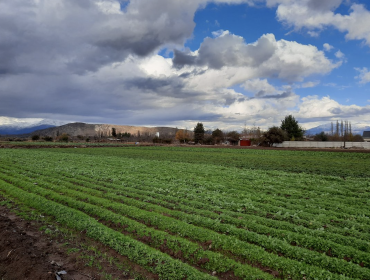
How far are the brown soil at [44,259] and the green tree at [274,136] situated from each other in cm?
7982

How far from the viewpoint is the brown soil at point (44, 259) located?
20.5 ft

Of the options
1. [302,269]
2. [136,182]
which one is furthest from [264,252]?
[136,182]

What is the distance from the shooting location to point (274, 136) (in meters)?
80.1

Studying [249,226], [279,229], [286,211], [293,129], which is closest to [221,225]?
[249,226]

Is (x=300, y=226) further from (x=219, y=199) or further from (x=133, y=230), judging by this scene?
(x=133, y=230)

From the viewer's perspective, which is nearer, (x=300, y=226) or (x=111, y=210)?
(x=300, y=226)

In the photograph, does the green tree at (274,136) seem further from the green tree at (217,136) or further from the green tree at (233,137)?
the green tree at (217,136)

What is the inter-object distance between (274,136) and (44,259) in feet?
266

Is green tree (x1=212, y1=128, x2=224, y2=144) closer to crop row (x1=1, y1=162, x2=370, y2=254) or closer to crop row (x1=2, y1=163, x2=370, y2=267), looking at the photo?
crop row (x1=2, y1=163, x2=370, y2=267)

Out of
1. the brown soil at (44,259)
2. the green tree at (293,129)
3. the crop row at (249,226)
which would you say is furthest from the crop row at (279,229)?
the green tree at (293,129)

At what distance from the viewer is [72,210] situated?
10.8 metres

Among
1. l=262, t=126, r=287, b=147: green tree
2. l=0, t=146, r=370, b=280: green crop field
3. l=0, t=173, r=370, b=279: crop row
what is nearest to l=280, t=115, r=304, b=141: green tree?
l=262, t=126, r=287, b=147: green tree

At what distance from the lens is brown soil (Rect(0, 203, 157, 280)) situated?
6255 mm

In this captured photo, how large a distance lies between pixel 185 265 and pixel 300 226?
198 inches
